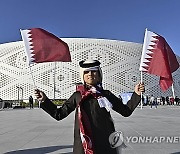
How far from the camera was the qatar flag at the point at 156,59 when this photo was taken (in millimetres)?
4191

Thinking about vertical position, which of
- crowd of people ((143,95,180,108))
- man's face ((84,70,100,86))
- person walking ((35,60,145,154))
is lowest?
crowd of people ((143,95,180,108))

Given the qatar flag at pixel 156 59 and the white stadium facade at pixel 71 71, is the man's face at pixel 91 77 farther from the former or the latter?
the white stadium facade at pixel 71 71

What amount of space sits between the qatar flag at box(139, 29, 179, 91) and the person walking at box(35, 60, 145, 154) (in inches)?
42.2

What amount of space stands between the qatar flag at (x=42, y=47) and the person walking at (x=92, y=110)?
3.31 feet

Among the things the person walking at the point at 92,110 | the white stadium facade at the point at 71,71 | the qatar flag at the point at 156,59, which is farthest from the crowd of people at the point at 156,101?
the person walking at the point at 92,110

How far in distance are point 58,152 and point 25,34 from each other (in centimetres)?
238

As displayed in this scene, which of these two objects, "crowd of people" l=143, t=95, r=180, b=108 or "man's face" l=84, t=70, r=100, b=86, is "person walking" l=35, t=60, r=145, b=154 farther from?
"crowd of people" l=143, t=95, r=180, b=108

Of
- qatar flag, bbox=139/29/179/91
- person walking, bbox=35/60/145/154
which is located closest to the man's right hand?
person walking, bbox=35/60/145/154

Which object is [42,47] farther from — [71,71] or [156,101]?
[71,71]

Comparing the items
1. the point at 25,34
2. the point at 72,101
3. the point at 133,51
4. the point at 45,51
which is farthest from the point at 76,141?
the point at 133,51

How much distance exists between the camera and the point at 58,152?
5.39 m

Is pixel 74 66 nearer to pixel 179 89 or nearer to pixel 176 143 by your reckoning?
pixel 179 89

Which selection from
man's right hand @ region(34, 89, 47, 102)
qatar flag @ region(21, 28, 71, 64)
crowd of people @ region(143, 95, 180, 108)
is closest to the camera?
man's right hand @ region(34, 89, 47, 102)

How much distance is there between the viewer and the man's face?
9.80 feet
